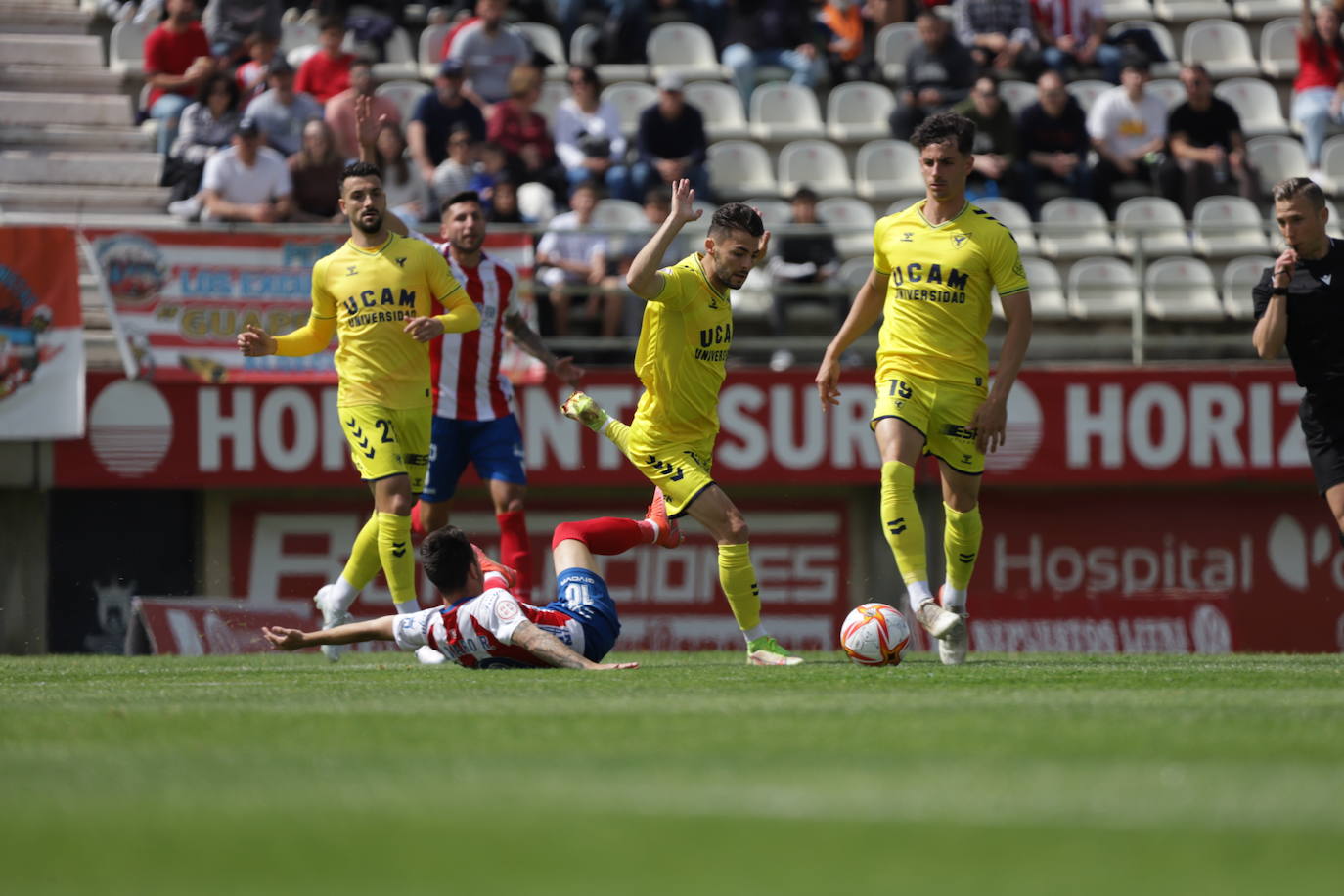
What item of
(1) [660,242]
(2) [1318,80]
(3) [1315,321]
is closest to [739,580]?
(1) [660,242]

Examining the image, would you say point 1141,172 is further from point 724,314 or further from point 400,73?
point 724,314

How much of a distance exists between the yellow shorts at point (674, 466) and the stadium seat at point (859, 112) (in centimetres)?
1014

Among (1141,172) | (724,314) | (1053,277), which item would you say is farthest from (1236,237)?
(724,314)

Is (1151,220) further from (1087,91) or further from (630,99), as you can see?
(630,99)

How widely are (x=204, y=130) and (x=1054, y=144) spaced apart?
796cm

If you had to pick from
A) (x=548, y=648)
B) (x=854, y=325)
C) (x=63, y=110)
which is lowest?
(x=548, y=648)

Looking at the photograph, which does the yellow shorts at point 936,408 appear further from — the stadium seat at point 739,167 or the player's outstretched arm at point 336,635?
the stadium seat at point 739,167

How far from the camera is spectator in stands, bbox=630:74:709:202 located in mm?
17672

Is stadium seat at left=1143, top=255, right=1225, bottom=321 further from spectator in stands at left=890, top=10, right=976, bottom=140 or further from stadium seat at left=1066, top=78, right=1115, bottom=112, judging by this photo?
A: spectator in stands at left=890, top=10, right=976, bottom=140

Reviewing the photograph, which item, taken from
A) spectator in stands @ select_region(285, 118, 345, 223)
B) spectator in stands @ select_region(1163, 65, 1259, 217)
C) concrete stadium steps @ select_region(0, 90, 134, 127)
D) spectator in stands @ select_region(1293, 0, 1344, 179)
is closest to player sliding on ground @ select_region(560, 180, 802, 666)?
spectator in stands @ select_region(285, 118, 345, 223)

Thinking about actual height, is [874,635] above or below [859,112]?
below

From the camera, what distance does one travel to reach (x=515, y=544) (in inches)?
462

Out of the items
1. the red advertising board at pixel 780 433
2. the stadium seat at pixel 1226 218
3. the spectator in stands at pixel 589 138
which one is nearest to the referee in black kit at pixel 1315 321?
the red advertising board at pixel 780 433

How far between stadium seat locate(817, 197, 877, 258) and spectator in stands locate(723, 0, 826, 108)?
1.97 meters
